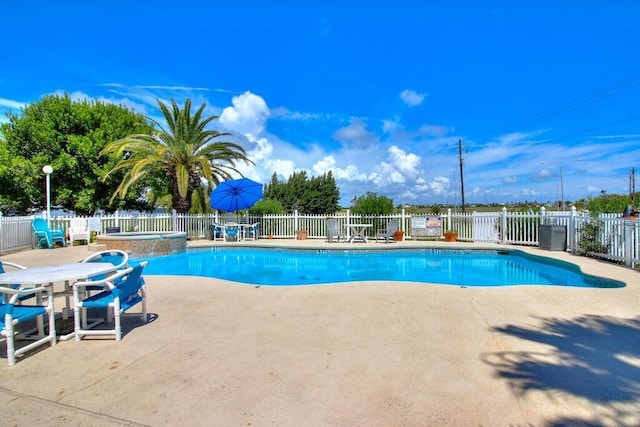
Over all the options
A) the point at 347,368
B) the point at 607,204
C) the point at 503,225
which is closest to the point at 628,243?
the point at 607,204

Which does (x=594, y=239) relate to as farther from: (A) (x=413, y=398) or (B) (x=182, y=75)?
(B) (x=182, y=75)

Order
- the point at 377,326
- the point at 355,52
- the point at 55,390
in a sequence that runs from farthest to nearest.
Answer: the point at 355,52
the point at 377,326
the point at 55,390

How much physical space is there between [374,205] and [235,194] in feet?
20.6

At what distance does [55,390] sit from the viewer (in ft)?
7.71

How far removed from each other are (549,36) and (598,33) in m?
1.48

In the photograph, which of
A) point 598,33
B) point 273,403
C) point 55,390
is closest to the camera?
point 273,403

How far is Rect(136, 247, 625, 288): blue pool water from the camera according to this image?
307 inches

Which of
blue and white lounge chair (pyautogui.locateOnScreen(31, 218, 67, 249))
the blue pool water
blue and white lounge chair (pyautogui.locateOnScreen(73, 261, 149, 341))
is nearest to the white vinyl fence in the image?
blue and white lounge chair (pyautogui.locateOnScreen(31, 218, 67, 249))

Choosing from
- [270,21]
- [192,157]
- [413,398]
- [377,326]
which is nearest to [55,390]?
[413,398]

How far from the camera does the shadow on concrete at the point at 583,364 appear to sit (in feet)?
6.93

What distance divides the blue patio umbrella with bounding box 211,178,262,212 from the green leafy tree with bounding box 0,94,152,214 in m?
6.67

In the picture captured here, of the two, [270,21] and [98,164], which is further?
[98,164]

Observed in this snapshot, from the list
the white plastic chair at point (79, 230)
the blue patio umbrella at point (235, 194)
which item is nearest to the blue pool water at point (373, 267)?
the blue patio umbrella at point (235, 194)

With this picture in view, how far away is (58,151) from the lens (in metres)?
18.1
